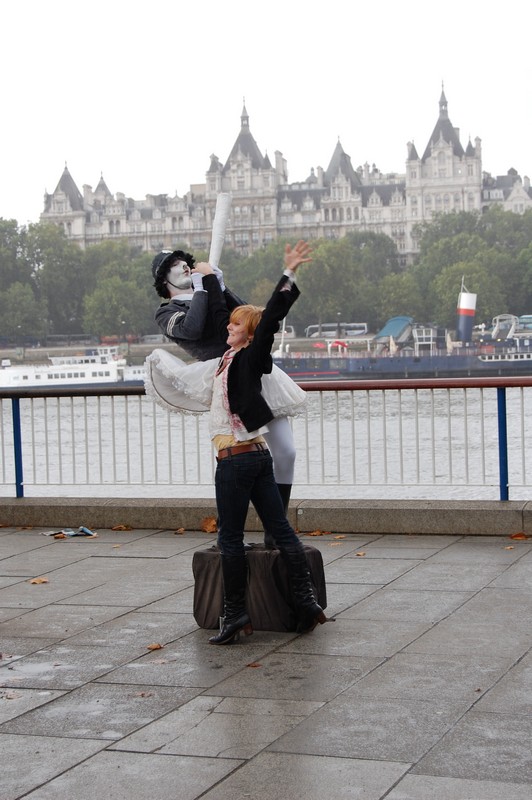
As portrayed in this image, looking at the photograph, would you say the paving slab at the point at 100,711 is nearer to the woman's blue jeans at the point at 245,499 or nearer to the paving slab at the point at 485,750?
the woman's blue jeans at the point at 245,499

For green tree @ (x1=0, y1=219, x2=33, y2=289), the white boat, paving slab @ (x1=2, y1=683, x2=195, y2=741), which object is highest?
green tree @ (x1=0, y1=219, x2=33, y2=289)

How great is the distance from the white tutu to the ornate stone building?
144253mm

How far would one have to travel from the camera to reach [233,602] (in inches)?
195

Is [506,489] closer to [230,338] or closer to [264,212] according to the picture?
[230,338]

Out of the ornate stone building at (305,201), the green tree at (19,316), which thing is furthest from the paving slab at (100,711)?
the ornate stone building at (305,201)

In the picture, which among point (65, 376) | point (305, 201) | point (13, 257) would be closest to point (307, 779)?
point (65, 376)

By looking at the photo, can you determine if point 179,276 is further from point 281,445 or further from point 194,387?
point 281,445

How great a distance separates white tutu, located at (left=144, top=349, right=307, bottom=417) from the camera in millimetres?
5129

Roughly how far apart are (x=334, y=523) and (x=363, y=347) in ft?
335

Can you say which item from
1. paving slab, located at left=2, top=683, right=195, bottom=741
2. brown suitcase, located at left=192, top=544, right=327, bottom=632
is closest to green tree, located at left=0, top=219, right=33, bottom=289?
brown suitcase, located at left=192, top=544, right=327, bottom=632

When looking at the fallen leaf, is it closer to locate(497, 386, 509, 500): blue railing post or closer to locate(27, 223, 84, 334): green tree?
locate(497, 386, 509, 500): blue railing post

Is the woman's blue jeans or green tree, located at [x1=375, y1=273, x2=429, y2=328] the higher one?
green tree, located at [x1=375, y1=273, x2=429, y2=328]

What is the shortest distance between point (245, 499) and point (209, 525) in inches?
117

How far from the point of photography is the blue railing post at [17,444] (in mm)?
8586
